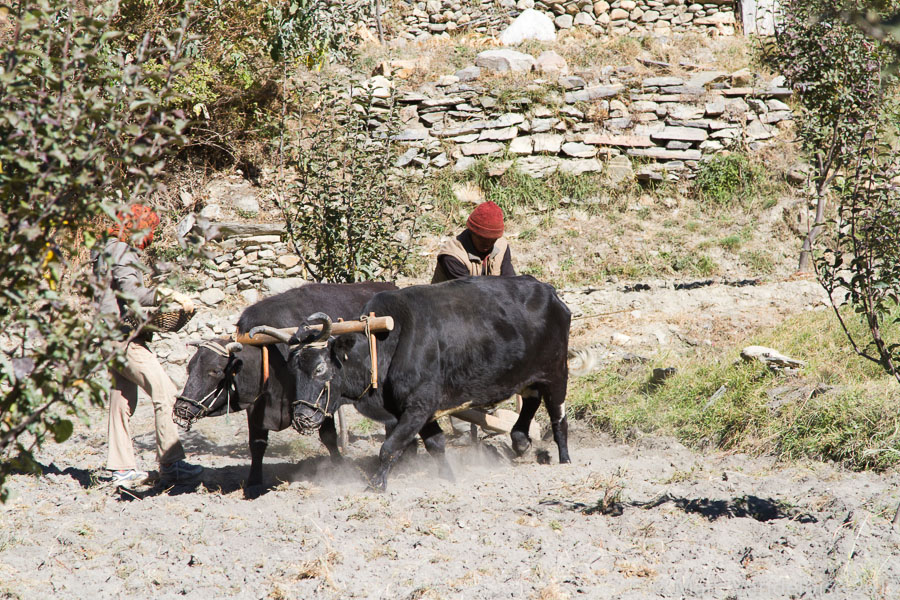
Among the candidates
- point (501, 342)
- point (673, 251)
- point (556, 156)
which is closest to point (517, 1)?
point (556, 156)

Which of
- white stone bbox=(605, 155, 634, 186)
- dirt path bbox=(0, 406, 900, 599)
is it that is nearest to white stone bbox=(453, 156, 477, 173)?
white stone bbox=(605, 155, 634, 186)

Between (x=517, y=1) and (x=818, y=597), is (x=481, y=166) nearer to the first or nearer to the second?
(x=517, y=1)

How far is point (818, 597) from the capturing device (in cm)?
388

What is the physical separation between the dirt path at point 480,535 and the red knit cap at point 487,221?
1.96 m

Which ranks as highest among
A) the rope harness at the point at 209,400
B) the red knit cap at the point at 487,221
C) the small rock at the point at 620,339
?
the red knit cap at the point at 487,221

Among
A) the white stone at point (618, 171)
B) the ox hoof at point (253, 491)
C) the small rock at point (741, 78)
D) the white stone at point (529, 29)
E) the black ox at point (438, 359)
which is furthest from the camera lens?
the white stone at point (529, 29)

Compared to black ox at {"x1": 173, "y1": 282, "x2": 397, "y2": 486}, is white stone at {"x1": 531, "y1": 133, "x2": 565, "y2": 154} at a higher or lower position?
higher

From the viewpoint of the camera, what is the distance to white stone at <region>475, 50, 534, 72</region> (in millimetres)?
14578

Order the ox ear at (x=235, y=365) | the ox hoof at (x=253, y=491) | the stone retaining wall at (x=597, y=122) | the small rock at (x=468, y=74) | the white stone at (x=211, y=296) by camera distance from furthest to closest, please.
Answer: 1. the small rock at (x=468, y=74)
2. the stone retaining wall at (x=597, y=122)
3. the white stone at (x=211, y=296)
4. the ox ear at (x=235, y=365)
5. the ox hoof at (x=253, y=491)

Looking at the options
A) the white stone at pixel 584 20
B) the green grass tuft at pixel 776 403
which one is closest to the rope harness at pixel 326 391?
the green grass tuft at pixel 776 403

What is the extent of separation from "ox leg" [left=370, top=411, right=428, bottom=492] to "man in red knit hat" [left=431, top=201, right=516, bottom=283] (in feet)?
4.86

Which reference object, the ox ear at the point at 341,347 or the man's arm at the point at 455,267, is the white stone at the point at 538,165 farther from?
the ox ear at the point at 341,347

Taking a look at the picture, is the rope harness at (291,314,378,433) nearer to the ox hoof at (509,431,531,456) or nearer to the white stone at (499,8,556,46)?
the ox hoof at (509,431,531,456)

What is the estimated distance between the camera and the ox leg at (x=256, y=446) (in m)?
6.13
